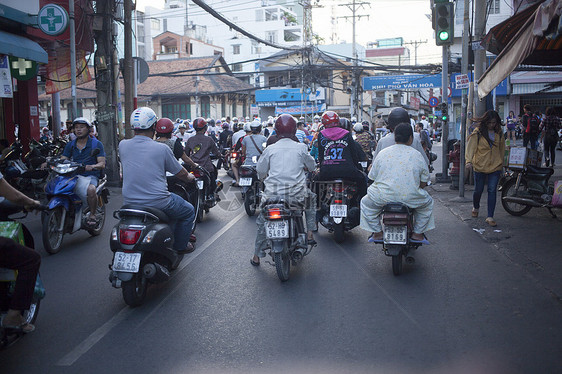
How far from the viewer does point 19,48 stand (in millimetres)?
14266

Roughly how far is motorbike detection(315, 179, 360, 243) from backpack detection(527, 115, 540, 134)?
44.1 feet

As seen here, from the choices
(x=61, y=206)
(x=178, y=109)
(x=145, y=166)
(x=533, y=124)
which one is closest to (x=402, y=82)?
(x=533, y=124)

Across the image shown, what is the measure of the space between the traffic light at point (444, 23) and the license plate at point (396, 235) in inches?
356

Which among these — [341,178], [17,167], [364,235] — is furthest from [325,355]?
[17,167]

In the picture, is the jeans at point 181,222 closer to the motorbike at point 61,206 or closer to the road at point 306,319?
the road at point 306,319

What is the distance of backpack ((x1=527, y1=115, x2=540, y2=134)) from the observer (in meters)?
19.6

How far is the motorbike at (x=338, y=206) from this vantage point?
813 centimetres

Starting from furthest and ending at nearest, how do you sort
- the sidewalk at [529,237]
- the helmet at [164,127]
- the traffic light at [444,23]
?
the traffic light at [444,23]
the helmet at [164,127]
the sidewalk at [529,237]

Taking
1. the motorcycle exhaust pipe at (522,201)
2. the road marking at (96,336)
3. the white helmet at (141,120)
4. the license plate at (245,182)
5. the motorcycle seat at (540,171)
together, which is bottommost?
the road marking at (96,336)

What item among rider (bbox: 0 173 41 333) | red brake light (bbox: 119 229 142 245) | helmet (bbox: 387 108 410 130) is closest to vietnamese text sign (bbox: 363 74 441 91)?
helmet (bbox: 387 108 410 130)

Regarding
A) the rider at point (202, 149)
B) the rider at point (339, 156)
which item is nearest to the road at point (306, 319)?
the rider at point (339, 156)

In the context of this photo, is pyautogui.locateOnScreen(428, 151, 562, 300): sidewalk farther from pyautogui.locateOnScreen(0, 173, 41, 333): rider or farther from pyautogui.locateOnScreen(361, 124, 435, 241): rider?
pyautogui.locateOnScreen(0, 173, 41, 333): rider

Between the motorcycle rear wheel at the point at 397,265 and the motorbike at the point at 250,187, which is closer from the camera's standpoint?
the motorcycle rear wheel at the point at 397,265

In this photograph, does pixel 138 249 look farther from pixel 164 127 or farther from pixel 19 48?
pixel 19 48
